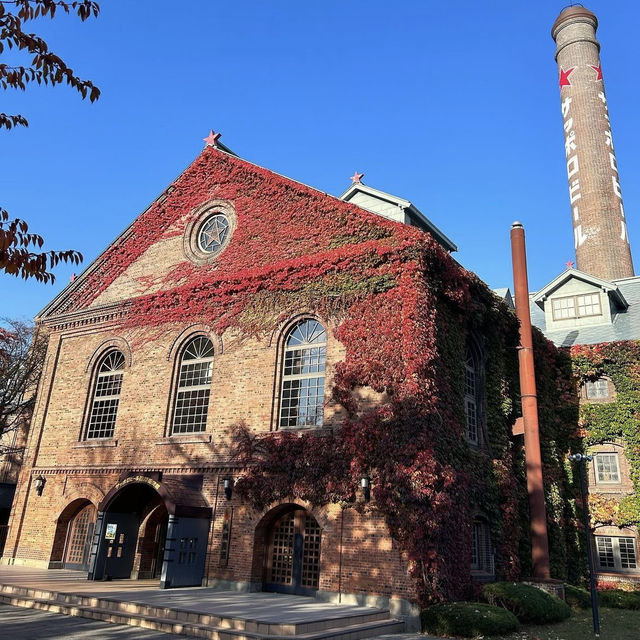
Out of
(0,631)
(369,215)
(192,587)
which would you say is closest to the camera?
(0,631)

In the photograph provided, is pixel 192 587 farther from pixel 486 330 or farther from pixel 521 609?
pixel 486 330

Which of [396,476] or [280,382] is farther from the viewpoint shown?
[280,382]

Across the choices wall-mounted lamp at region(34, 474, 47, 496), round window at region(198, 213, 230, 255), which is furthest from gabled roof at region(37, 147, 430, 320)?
wall-mounted lamp at region(34, 474, 47, 496)

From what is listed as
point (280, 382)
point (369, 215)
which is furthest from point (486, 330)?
point (280, 382)

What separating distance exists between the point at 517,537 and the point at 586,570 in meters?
6.54

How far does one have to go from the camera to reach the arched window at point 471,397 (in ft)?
55.7

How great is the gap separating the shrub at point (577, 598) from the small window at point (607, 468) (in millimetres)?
6945

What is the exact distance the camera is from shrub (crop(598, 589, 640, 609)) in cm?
1758

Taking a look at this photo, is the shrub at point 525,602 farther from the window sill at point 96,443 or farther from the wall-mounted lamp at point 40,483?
the wall-mounted lamp at point 40,483

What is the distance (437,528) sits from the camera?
42.2 ft

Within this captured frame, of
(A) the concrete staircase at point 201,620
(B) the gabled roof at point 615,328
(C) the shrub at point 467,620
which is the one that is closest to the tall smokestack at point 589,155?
(B) the gabled roof at point 615,328

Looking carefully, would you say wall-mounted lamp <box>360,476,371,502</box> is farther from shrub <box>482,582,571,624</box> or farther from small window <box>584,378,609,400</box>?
small window <box>584,378,609,400</box>

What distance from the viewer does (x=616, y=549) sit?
Result: 73.6 feet

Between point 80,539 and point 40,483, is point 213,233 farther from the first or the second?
point 80,539
